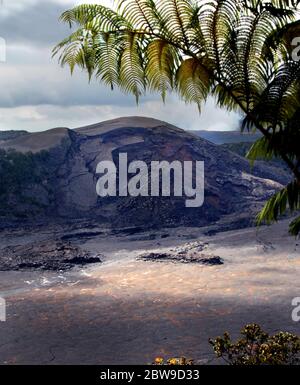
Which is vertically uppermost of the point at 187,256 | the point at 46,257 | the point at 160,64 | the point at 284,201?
the point at 160,64

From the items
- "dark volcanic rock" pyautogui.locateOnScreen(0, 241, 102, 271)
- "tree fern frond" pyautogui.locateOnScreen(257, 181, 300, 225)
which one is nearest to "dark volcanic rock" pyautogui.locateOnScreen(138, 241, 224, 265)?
"dark volcanic rock" pyautogui.locateOnScreen(0, 241, 102, 271)

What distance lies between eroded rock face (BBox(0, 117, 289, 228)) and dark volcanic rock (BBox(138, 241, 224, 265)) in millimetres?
7674

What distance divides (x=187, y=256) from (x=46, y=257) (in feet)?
23.5

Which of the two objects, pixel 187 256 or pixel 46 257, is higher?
pixel 187 256

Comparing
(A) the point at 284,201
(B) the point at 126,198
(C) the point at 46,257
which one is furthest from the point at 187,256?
(A) the point at 284,201

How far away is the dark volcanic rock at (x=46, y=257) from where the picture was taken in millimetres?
23297

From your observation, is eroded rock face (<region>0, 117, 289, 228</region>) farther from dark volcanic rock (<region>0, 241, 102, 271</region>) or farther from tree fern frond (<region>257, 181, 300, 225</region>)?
tree fern frond (<region>257, 181, 300, 225</region>)

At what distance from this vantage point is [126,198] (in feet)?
135

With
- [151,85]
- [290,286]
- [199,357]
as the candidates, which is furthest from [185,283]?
[151,85]

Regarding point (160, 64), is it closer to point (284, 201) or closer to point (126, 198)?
point (284, 201)

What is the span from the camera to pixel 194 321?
542 inches

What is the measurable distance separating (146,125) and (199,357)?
4123 cm

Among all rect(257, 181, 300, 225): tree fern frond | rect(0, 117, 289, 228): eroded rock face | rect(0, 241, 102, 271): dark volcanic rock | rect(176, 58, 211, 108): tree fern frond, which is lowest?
rect(0, 241, 102, 271): dark volcanic rock

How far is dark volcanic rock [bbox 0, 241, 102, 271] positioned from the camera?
23297 mm
